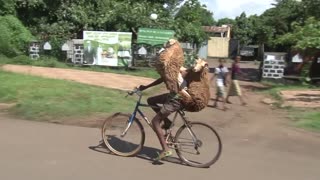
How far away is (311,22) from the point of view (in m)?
20.8

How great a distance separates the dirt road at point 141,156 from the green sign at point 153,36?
43.9 feet

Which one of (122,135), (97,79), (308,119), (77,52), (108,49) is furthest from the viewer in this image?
(77,52)

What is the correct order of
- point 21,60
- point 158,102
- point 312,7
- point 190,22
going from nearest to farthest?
point 158,102 → point 21,60 → point 312,7 → point 190,22

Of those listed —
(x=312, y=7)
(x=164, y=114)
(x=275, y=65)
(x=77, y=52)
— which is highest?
(x=312, y=7)

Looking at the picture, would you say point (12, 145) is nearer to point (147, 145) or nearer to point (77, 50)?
point (147, 145)

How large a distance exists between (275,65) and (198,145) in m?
15.9

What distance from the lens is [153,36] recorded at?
2442 centimetres

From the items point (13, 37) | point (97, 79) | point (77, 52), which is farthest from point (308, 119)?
point (13, 37)

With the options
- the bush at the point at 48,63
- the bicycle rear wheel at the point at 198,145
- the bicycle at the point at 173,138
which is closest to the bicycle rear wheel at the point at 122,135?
the bicycle at the point at 173,138

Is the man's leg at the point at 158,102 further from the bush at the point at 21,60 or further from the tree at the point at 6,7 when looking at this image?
the tree at the point at 6,7

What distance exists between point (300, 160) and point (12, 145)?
426 centimetres

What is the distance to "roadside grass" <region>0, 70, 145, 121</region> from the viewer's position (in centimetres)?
1078

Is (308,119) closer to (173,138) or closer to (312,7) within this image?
(173,138)

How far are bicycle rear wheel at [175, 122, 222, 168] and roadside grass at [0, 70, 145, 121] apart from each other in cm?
334
